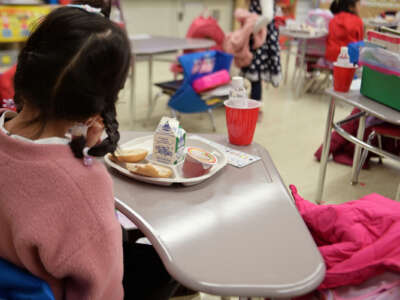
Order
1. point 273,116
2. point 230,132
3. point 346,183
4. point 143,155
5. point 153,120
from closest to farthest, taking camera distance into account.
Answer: point 143,155 < point 230,132 < point 346,183 < point 153,120 < point 273,116

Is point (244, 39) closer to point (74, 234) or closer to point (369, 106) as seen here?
point (369, 106)

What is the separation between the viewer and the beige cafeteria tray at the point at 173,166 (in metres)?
1.05

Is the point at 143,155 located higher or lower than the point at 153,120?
higher

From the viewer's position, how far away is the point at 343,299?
86cm

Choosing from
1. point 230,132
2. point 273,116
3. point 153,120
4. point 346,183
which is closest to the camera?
point 230,132

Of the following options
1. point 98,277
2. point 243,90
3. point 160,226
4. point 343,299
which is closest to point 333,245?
point 343,299

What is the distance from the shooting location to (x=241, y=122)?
4.28ft

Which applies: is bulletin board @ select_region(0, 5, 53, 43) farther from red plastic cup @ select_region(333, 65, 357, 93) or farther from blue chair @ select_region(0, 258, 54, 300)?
blue chair @ select_region(0, 258, 54, 300)

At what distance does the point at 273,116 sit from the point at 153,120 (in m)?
1.22

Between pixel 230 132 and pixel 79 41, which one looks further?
pixel 230 132

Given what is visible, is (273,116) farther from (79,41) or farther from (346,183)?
(79,41)

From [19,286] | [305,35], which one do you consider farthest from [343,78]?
[305,35]

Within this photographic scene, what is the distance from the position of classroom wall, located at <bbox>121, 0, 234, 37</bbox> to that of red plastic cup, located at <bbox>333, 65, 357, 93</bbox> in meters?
4.85

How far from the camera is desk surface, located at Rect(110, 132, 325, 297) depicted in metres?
0.74
